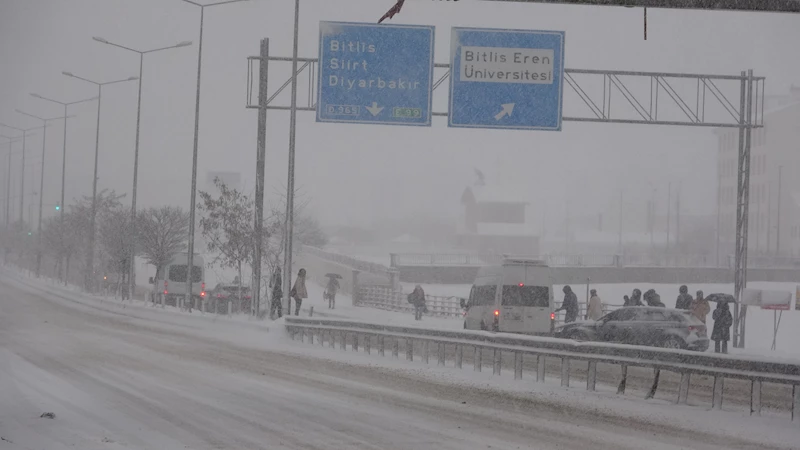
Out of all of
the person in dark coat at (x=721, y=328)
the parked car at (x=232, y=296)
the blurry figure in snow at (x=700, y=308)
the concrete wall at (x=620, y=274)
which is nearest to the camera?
the person in dark coat at (x=721, y=328)

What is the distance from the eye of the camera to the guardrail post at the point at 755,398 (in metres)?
16.0

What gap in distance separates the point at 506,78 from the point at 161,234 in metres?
36.8

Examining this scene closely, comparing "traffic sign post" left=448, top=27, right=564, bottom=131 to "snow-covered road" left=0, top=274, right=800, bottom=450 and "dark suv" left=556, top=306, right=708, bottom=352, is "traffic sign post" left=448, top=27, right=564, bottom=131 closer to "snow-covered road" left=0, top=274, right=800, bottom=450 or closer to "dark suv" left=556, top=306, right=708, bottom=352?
"dark suv" left=556, top=306, right=708, bottom=352

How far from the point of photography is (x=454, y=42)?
26422 millimetres

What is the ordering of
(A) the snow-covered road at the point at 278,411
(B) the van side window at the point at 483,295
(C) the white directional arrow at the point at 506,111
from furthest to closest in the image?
(B) the van side window at the point at 483,295, (C) the white directional arrow at the point at 506,111, (A) the snow-covered road at the point at 278,411

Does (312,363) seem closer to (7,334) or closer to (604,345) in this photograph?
(604,345)

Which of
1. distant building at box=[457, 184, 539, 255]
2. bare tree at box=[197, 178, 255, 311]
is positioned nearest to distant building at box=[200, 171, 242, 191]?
distant building at box=[457, 184, 539, 255]

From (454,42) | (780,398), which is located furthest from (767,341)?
(780,398)

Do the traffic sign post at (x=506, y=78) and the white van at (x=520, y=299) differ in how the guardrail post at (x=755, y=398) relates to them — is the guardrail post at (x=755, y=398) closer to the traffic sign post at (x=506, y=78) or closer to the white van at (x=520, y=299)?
the traffic sign post at (x=506, y=78)

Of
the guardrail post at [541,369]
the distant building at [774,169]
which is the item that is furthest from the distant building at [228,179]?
the guardrail post at [541,369]

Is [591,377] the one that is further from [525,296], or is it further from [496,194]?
[496,194]

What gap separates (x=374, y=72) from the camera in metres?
26.3

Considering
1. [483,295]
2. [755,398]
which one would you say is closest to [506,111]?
[483,295]

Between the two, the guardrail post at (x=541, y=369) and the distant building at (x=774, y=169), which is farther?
the distant building at (x=774, y=169)
